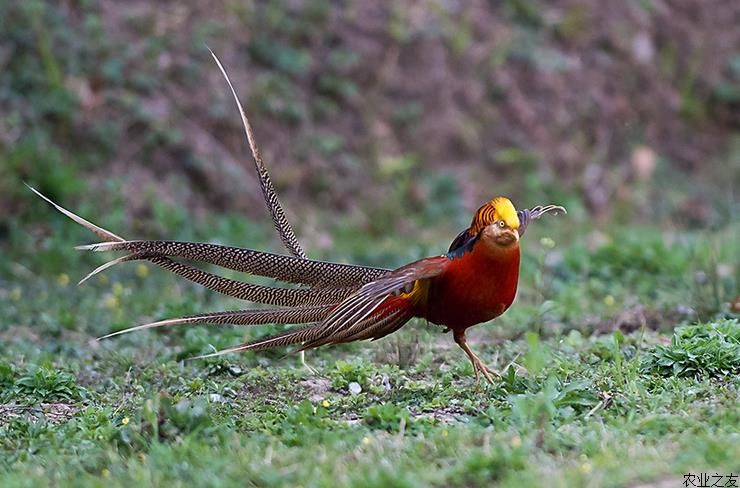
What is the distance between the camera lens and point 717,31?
14.2m

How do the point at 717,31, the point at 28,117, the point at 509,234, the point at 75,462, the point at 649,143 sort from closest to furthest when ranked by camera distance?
1. the point at 75,462
2. the point at 509,234
3. the point at 28,117
4. the point at 649,143
5. the point at 717,31

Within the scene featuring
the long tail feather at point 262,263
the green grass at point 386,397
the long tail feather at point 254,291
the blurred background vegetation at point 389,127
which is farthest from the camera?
the blurred background vegetation at point 389,127

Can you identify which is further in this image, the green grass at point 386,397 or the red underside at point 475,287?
the red underside at point 475,287

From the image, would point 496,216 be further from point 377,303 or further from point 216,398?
point 216,398

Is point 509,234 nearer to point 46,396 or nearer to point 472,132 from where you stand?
point 46,396

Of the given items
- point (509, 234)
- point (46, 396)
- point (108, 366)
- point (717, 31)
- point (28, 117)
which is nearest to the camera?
point (509, 234)

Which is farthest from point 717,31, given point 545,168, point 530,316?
point 530,316

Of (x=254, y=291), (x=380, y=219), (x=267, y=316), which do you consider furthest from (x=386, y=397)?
(x=380, y=219)

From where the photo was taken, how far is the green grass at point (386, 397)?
404 centimetres

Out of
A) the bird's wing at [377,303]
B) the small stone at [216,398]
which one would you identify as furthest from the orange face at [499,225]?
the small stone at [216,398]

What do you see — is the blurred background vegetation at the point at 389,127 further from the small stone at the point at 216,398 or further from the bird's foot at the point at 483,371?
the small stone at the point at 216,398

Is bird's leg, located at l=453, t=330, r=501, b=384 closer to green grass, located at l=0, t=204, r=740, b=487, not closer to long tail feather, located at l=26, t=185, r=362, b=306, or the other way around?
green grass, located at l=0, t=204, r=740, b=487

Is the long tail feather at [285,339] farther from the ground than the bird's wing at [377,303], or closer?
closer

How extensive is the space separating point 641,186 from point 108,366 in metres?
7.76
